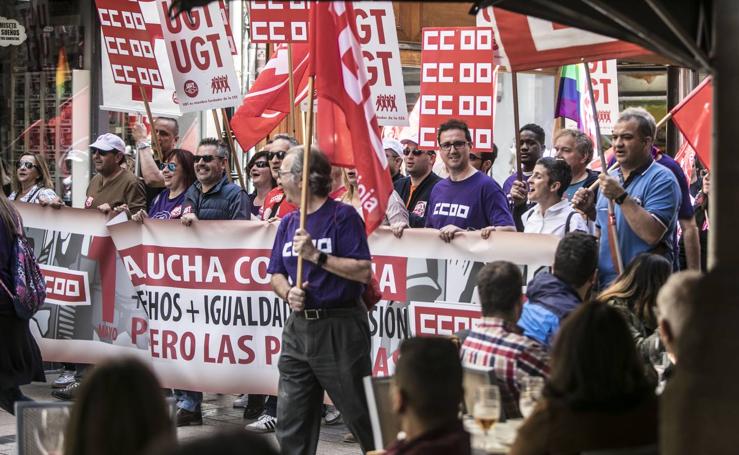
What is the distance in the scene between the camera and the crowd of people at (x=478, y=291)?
12.7ft

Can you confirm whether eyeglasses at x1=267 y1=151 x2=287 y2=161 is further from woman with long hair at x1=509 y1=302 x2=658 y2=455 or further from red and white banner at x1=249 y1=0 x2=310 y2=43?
woman with long hair at x1=509 y1=302 x2=658 y2=455

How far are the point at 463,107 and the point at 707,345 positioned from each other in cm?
701

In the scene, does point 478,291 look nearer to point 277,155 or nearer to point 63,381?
point 277,155

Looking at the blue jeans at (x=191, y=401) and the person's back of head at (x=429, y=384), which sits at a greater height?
the person's back of head at (x=429, y=384)

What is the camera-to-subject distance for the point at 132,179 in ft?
33.3

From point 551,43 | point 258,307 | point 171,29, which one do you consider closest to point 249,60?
point 171,29

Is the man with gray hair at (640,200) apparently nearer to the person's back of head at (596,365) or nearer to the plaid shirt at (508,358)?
the plaid shirt at (508,358)

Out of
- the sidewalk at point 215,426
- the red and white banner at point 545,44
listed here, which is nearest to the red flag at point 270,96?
the sidewalk at point 215,426

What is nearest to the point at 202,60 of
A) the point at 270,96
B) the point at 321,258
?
the point at 270,96

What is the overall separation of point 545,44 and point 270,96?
469cm

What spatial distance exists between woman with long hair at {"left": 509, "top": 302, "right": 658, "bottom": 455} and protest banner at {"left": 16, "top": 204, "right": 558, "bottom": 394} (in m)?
A: 3.76

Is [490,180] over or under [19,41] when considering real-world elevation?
under

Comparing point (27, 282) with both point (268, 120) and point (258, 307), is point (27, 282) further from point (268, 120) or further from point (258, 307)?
point (268, 120)

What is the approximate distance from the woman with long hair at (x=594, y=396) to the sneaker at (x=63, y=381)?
686cm
